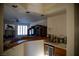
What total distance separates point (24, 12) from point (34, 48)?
0.50 m

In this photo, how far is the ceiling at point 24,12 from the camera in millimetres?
1742

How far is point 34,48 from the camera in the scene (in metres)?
1.81

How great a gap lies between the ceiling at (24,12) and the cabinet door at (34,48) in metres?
0.29

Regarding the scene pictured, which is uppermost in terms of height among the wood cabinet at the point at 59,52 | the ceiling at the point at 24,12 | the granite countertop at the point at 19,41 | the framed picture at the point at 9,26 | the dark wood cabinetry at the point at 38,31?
the ceiling at the point at 24,12

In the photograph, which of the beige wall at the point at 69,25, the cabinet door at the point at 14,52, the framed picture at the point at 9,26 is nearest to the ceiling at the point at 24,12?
the framed picture at the point at 9,26

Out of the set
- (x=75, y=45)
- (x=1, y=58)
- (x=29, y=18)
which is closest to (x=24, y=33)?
(x=29, y=18)

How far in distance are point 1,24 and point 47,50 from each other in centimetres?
69

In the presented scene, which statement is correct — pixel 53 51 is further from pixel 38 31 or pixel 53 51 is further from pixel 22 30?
pixel 22 30

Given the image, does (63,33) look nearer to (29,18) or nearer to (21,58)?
(29,18)

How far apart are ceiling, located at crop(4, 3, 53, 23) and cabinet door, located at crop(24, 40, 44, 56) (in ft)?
0.96

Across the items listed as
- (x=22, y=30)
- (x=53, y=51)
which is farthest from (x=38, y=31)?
(x=53, y=51)

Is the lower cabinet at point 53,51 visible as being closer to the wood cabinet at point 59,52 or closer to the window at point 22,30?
the wood cabinet at point 59,52

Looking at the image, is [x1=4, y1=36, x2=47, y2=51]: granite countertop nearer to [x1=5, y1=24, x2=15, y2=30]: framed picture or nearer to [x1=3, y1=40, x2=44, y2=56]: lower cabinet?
[x1=3, y1=40, x2=44, y2=56]: lower cabinet

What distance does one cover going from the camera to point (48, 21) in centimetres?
180
